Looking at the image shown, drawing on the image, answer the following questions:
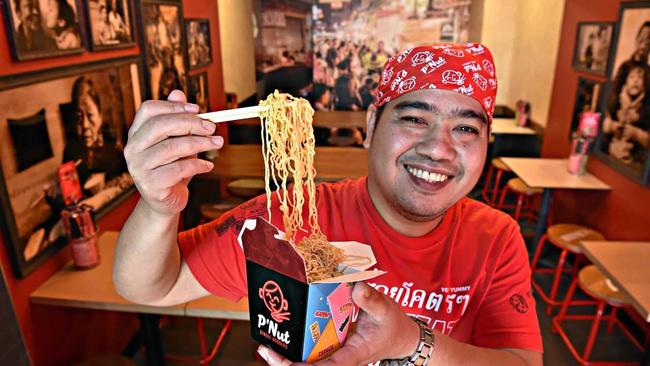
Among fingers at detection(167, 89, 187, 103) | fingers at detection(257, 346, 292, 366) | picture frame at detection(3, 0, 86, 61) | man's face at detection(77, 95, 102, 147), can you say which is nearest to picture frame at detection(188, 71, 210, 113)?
man's face at detection(77, 95, 102, 147)

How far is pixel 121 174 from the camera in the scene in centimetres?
353

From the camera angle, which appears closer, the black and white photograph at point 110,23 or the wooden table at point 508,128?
the black and white photograph at point 110,23

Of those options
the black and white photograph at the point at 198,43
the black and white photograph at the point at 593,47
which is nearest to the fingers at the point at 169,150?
the black and white photograph at the point at 198,43

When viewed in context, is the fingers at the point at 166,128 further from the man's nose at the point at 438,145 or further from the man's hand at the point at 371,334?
the man's nose at the point at 438,145

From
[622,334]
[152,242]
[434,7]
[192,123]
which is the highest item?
[434,7]

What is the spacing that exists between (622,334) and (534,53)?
14.1ft

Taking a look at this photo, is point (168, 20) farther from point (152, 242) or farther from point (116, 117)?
point (152, 242)

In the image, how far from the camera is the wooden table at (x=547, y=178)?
4336mm

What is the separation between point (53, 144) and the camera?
266 cm

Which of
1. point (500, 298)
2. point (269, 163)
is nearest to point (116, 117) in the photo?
point (269, 163)

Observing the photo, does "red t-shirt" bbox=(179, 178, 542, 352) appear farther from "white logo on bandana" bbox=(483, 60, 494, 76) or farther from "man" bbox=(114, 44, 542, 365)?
"white logo on bandana" bbox=(483, 60, 494, 76)

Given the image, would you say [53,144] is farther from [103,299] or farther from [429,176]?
[429,176]

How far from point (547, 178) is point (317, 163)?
237 cm

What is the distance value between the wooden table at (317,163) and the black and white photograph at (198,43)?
1094mm
